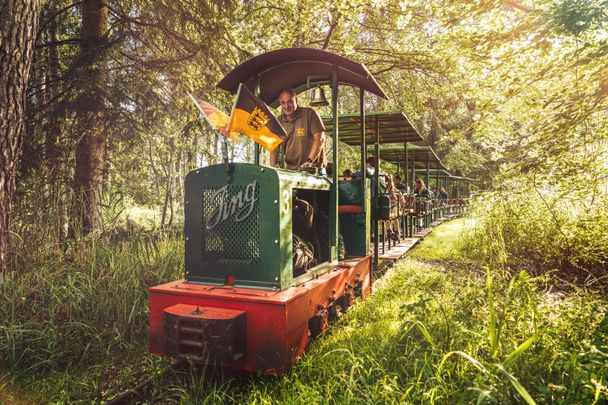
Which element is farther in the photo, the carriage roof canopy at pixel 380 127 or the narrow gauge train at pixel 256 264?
the carriage roof canopy at pixel 380 127

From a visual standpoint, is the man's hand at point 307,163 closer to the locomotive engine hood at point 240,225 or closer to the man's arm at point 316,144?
the man's arm at point 316,144

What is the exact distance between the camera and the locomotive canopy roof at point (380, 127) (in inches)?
271

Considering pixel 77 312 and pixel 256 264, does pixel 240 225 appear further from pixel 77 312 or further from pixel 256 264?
pixel 77 312

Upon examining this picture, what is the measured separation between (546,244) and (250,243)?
476cm

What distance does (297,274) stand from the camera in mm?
3805

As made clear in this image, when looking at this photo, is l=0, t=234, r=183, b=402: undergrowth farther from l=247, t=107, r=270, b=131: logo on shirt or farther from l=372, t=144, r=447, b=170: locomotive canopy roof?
l=372, t=144, r=447, b=170: locomotive canopy roof

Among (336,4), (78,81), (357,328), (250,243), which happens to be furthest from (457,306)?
(336,4)

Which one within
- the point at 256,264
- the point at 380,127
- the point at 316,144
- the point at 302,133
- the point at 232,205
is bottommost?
the point at 256,264

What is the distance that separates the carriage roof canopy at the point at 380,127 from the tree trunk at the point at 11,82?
13.2ft

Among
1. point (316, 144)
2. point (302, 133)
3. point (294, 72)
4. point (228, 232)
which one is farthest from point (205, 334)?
point (294, 72)

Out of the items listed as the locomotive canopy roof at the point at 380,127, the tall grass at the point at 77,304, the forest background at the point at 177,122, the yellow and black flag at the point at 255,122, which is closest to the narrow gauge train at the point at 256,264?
the yellow and black flag at the point at 255,122

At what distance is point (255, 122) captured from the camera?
Result: 346 centimetres

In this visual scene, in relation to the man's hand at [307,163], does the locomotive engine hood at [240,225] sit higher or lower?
lower

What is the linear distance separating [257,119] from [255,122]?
0.10 feet
